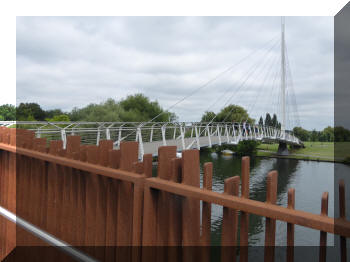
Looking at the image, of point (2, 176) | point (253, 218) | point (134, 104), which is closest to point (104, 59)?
point (134, 104)

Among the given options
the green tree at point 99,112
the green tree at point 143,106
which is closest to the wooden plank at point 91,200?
the green tree at point 99,112

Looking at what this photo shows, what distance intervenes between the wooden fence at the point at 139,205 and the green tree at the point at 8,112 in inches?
1626

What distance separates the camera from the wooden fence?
100cm

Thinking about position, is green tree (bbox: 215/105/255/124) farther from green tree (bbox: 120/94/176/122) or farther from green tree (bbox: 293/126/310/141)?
green tree (bbox: 120/94/176/122)

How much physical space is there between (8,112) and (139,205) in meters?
45.4

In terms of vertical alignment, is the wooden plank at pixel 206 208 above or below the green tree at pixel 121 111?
below

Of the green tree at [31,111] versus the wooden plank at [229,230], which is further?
the green tree at [31,111]

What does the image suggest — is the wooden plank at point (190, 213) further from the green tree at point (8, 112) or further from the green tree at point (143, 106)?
the green tree at point (8, 112)

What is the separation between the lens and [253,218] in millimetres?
10711

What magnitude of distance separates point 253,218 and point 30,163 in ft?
32.9

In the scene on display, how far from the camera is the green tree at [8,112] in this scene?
37.2m

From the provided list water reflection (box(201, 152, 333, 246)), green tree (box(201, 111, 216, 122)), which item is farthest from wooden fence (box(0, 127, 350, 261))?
green tree (box(201, 111, 216, 122))

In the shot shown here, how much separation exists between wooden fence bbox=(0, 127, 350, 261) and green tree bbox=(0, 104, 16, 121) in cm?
4129

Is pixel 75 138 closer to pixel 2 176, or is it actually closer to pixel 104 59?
pixel 2 176
